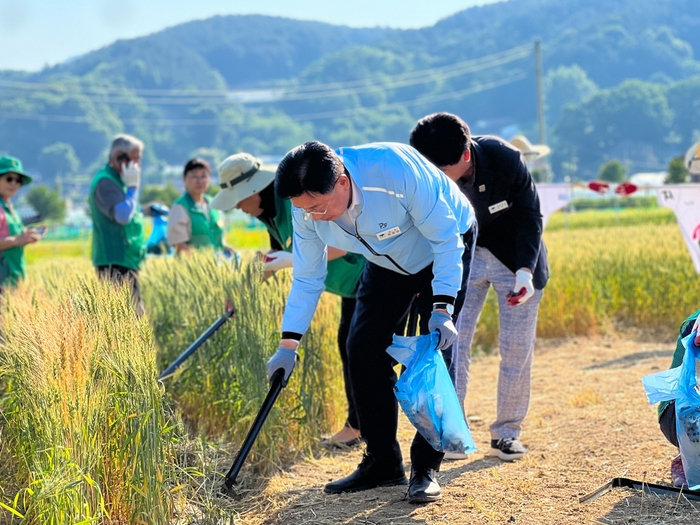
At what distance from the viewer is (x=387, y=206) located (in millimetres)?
3197

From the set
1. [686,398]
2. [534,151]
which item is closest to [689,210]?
[534,151]

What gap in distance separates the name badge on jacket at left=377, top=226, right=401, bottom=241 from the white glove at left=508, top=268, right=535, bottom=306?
0.93 m

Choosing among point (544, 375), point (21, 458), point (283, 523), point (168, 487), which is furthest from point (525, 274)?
point (544, 375)

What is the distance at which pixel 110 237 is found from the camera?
19.7 feet

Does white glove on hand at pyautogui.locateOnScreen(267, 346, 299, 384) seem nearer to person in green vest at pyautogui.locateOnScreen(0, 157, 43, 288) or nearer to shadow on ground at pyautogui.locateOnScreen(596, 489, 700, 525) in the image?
shadow on ground at pyautogui.locateOnScreen(596, 489, 700, 525)

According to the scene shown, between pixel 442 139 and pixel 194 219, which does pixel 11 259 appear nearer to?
pixel 194 219

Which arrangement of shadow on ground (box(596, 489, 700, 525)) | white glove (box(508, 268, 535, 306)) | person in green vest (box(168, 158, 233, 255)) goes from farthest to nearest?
person in green vest (box(168, 158, 233, 255)) < white glove (box(508, 268, 535, 306)) < shadow on ground (box(596, 489, 700, 525))

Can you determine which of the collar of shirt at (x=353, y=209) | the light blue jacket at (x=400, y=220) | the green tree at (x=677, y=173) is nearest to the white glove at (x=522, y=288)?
the light blue jacket at (x=400, y=220)

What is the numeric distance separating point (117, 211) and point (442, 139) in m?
2.86

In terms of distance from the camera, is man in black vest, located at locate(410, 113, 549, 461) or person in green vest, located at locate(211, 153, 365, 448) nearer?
man in black vest, located at locate(410, 113, 549, 461)

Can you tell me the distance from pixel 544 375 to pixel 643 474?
2891mm

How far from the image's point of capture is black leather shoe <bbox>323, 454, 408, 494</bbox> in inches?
146

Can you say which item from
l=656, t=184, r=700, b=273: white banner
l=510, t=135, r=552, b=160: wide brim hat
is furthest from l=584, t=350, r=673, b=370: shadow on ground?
l=510, t=135, r=552, b=160: wide brim hat

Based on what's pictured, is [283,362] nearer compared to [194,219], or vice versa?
[283,362]
